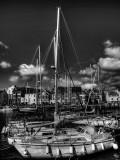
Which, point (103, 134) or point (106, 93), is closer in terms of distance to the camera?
point (103, 134)

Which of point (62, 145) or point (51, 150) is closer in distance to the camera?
point (51, 150)

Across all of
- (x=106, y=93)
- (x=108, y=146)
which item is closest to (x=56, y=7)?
(x=108, y=146)

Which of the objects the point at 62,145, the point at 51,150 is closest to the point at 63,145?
the point at 62,145

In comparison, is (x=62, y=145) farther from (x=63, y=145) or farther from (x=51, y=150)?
(x=51, y=150)

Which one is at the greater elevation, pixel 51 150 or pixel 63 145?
pixel 63 145

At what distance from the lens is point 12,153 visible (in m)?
19.5

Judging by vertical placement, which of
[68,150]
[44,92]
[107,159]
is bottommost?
[107,159]

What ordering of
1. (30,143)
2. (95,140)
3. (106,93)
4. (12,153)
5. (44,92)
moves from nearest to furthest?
1. (30,143)
2. (95,140)
3. (12,153)
4. (44,92)
5. (106,93)

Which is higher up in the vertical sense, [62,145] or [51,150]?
[62,145]

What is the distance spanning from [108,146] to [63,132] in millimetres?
4710

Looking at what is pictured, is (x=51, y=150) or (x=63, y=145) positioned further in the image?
(x=63, y=145)

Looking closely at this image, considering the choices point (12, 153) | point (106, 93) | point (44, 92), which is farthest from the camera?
point (106, 93)

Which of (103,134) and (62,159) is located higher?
(103,134)

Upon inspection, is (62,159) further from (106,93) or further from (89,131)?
(106,93)
